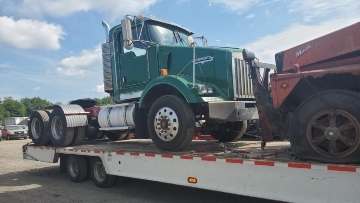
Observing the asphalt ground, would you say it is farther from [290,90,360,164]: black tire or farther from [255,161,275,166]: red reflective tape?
[290,90,360,164]: black tire

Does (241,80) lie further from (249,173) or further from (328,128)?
(328,128)

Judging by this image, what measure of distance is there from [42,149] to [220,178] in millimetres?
5484

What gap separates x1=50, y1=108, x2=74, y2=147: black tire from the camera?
809 centimetres

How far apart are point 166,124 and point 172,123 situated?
13 cm

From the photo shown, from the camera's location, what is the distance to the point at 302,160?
3975 millimetres

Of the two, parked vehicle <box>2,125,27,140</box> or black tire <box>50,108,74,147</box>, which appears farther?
parked vehicle <box>2,125,27,140</box>

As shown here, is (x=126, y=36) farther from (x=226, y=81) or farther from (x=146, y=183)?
(x=146, y=183)

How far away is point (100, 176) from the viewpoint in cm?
709

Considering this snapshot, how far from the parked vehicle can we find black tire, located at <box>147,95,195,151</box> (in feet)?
88.9

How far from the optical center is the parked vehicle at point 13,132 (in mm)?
28906

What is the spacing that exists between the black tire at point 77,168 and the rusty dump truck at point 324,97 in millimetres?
4560

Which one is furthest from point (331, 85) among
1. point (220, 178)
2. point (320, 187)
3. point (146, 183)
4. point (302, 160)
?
point (146, 183)

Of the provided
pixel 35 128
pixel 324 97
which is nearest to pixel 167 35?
pixel 324 97

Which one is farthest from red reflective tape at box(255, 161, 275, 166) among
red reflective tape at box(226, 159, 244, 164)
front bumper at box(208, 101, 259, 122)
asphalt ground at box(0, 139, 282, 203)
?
asphalt ground at box(0, 139, 282, 203)
